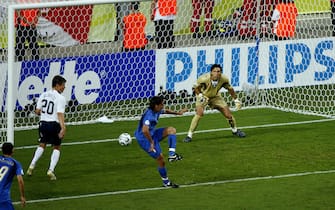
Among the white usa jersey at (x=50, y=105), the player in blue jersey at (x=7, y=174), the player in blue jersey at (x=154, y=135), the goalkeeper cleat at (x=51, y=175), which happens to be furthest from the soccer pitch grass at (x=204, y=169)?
the player in blue jersey at (x=7, y=174)

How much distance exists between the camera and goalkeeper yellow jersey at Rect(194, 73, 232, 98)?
25.1 meters

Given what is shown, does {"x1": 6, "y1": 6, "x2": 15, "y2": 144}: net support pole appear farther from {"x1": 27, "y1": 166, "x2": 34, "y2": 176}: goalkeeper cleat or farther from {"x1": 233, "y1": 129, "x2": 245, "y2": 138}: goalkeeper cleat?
{"x1": 233, "y1": 129, "x2": 245, "y2": 138}: goalkeeper cleat

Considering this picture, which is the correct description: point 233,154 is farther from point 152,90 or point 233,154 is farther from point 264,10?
point 264,10

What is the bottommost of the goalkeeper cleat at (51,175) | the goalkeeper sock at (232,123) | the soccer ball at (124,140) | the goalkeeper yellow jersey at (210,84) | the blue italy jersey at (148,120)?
the goalkeeper cleat at (51,175)

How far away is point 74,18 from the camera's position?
95.9ft

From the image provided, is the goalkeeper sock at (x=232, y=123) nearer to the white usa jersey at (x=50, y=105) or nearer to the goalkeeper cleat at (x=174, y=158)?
the goalkeeper cleat at (x=174, y=158)

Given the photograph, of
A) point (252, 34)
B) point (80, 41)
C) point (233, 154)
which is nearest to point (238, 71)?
point (252, 34)

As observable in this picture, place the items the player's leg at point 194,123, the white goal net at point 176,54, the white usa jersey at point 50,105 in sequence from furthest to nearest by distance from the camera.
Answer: the white goal net at point 176,54, the player's leg at point 194,123, the white usa jersey at point 50,105

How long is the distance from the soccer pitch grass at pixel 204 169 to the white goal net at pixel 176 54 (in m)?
0.91

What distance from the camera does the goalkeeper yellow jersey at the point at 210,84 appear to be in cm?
2509

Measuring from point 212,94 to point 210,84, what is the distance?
9.4 inches

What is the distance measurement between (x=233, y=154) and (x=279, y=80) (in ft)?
19.7

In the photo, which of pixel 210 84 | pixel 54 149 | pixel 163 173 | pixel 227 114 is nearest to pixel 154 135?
pixel 163 173

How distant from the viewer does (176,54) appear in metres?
28.3
